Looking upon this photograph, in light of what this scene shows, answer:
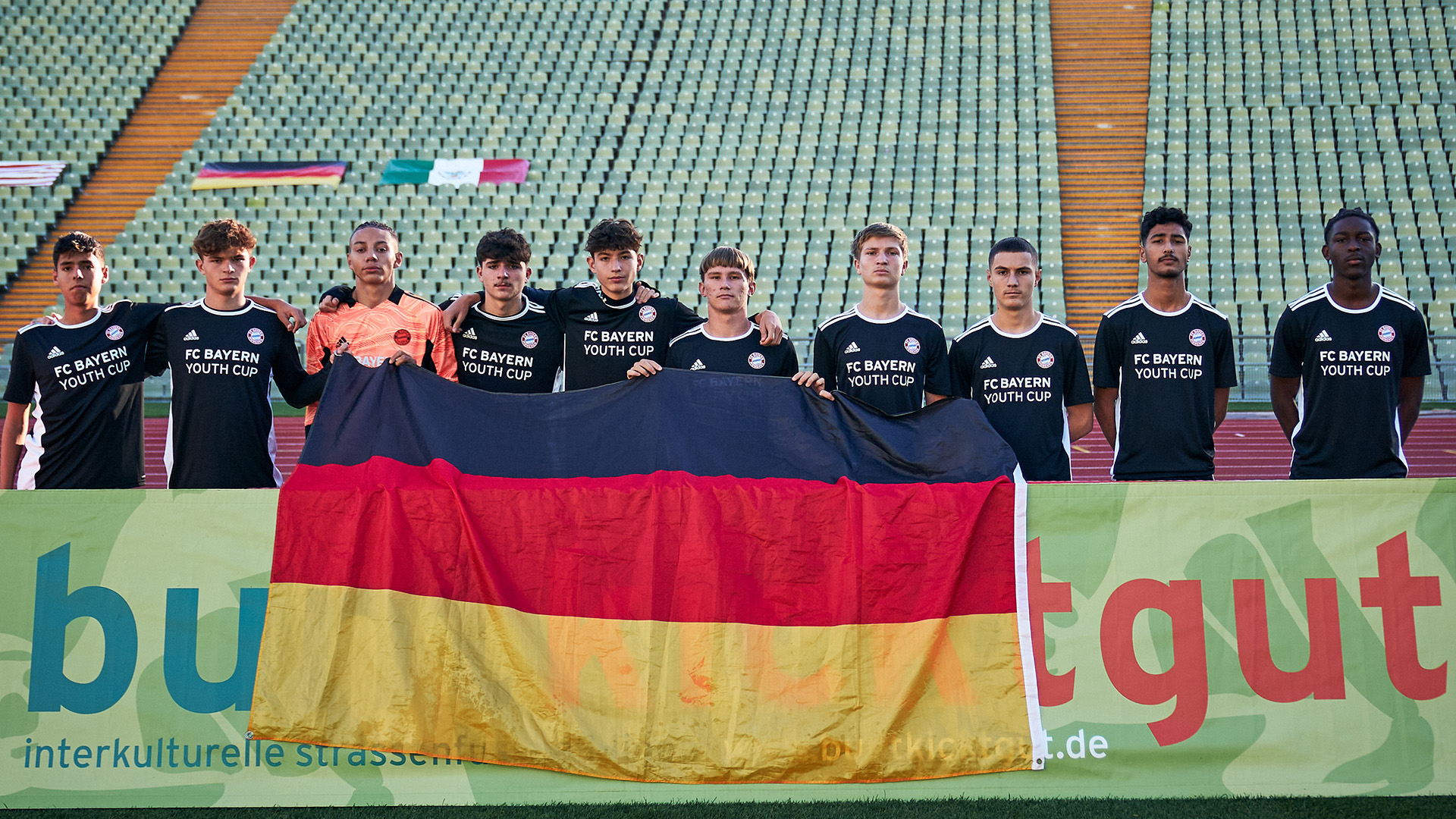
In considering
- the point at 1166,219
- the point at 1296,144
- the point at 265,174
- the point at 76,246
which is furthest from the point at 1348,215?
the point at 265,174

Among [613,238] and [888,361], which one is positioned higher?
[613,238]

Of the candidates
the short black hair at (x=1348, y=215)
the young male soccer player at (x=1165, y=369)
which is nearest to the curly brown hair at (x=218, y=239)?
the young male soccer player at (x=1165, y=369)

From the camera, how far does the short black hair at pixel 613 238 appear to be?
12.9 ft

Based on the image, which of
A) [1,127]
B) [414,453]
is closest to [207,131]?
[1,127]

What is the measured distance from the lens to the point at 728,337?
3779 millimetres

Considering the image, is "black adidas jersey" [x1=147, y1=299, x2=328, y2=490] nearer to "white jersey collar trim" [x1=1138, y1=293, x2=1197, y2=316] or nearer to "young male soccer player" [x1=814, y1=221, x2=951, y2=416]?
"young male soccer player" [x1=814, y1=221, x2=951, y2=416]

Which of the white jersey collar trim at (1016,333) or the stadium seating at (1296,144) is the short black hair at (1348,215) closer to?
the white jersey collar trim at (1016,333)

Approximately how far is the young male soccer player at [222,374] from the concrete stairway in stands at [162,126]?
14.4m

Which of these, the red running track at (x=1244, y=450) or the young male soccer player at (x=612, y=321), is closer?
the young male soccer player at (x=612, y=321)

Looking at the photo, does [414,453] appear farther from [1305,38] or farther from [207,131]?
[1305,38]

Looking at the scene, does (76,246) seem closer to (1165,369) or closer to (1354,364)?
(1165,369)

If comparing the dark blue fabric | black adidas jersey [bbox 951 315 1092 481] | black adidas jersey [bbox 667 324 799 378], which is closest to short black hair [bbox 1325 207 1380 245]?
black adidas jersey [bbox 951 315 1092 481]

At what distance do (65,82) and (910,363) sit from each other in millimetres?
23132

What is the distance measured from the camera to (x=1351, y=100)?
17312 mm
